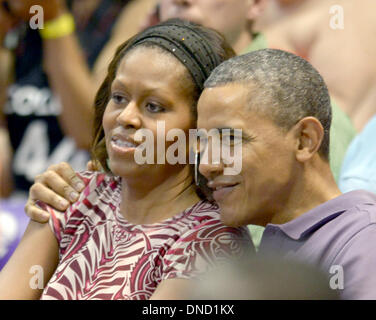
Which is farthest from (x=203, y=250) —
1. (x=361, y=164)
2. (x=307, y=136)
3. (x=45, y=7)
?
(x=45, y=7)

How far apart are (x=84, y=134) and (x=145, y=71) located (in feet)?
3.75

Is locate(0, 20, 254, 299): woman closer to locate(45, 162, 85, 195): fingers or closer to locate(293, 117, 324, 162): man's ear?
locate(45, 162, 85, 195): fingers

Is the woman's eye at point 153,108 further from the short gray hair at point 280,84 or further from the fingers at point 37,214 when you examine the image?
the fingers at point 37,214

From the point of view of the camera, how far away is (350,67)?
6.82 feet

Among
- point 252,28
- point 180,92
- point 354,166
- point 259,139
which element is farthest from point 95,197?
point 252,28

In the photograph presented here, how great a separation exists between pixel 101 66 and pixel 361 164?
103 centimetres

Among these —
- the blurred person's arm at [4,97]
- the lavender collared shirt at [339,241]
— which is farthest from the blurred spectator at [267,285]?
the blurred person's arm at [4,97]

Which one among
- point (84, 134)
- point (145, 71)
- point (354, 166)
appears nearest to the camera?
point (145, 71)

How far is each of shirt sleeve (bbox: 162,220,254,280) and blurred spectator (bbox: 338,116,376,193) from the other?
15.2 inches

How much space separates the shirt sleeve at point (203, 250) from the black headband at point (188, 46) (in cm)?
24

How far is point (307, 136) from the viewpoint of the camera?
48.8 inches

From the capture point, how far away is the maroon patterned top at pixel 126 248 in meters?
1.26

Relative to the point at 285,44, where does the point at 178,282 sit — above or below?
below
